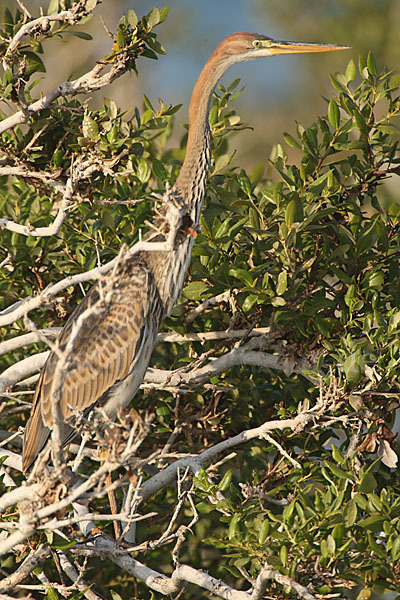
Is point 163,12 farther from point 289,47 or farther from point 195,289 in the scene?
point 195,289

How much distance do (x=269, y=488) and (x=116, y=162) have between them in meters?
1.73

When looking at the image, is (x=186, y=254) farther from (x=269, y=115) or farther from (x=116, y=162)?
(x=269, y=115)

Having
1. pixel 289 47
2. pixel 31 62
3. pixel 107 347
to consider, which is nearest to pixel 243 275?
pixel 107 347

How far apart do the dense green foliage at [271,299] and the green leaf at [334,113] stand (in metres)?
0.01

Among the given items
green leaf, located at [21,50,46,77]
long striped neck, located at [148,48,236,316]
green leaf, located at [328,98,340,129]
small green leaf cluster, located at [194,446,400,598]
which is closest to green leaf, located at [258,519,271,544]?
small green leaf cluster, located at [194,446,400,598]

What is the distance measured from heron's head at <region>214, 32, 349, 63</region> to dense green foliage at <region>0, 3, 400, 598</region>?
7.6 inches

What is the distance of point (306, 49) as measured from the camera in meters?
4.25

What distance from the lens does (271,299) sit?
3406 mm

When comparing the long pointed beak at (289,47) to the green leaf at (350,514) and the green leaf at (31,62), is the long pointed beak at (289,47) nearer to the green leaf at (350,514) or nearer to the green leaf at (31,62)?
the green leaf at (31,62)

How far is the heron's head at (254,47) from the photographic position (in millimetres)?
4133

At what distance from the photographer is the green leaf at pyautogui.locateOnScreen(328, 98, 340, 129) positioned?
3.55 metres

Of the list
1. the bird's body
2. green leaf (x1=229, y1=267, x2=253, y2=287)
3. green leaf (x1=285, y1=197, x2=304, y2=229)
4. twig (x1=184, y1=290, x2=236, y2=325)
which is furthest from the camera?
the bird's body

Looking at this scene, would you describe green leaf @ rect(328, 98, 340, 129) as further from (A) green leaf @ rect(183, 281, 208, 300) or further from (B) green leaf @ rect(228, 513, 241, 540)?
(B) green leaf @ rect(228, 513, 241, 540)

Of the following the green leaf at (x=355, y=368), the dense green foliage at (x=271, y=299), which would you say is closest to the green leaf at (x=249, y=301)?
the dense green foliage at (x=271, y=299)
